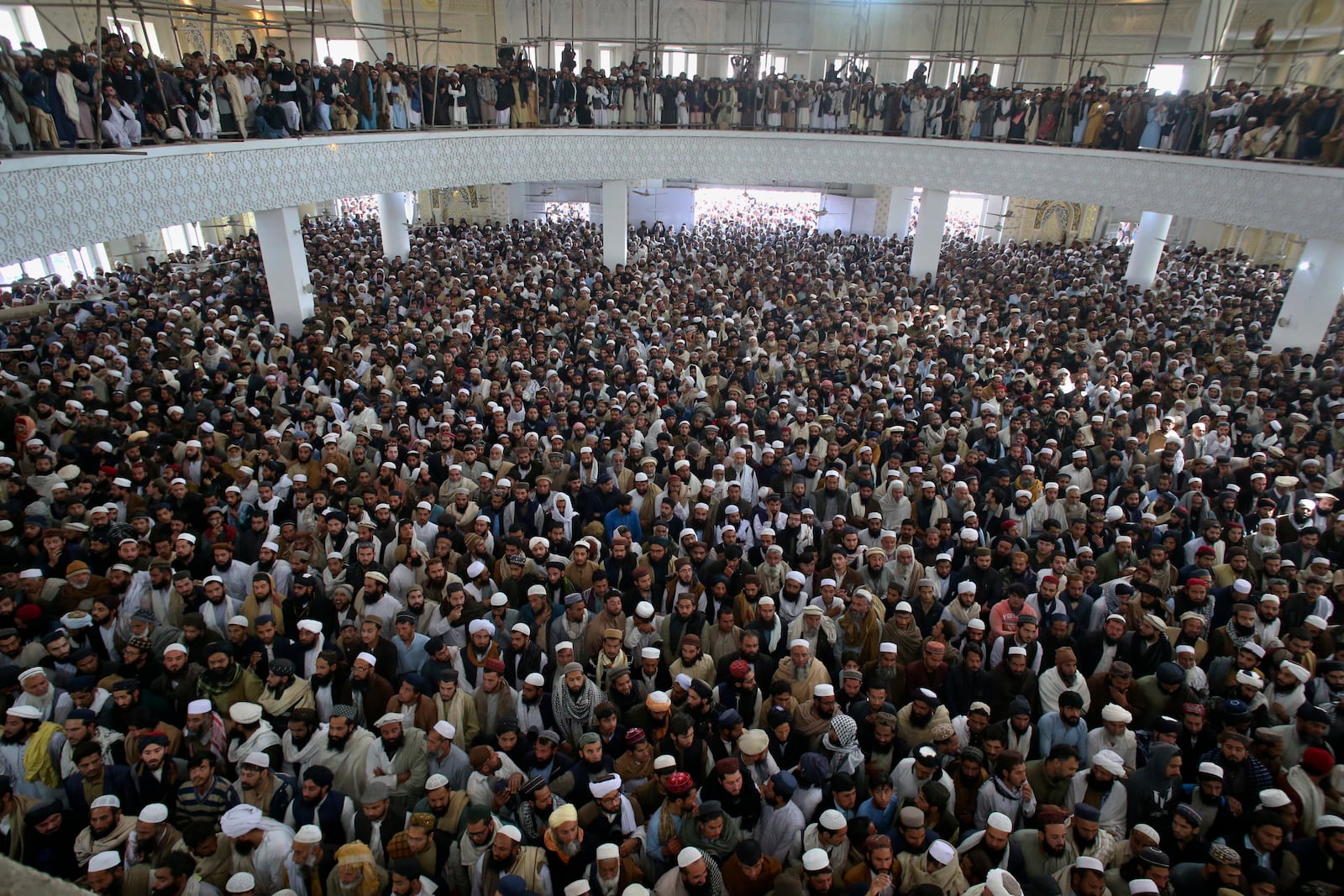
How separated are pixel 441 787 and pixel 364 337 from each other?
813cm

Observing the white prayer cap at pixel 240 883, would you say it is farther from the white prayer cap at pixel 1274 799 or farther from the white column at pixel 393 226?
the white column at pixel 393 226

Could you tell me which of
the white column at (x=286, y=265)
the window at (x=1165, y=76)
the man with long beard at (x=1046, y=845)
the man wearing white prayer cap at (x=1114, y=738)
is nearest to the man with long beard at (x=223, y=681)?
the man with long beard at (x=1046, y=845)

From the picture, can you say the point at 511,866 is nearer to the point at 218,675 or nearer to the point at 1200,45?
the point at 218,675

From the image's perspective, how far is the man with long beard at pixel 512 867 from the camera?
3502 millimetres

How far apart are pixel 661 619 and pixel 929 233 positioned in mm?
13117

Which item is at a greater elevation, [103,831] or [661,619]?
[103,831]

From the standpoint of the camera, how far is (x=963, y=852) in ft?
11.9

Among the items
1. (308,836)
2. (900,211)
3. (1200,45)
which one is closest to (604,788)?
(308,836)

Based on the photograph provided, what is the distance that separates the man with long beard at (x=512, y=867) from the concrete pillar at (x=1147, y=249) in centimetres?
1608

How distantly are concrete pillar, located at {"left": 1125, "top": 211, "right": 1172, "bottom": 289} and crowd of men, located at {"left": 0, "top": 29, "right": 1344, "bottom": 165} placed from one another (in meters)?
2.02

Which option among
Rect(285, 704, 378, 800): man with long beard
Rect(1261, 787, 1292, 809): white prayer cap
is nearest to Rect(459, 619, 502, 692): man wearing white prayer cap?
Rect(285, 704, 378, 800): man with long beard

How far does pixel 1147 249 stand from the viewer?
1538cm

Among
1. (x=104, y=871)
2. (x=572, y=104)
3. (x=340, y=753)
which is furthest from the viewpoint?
(x=572, y=104)

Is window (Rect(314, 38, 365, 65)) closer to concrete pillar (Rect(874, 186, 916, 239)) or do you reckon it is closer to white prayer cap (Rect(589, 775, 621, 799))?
concrete pillar (Rect(874, 186, 916, 239))
